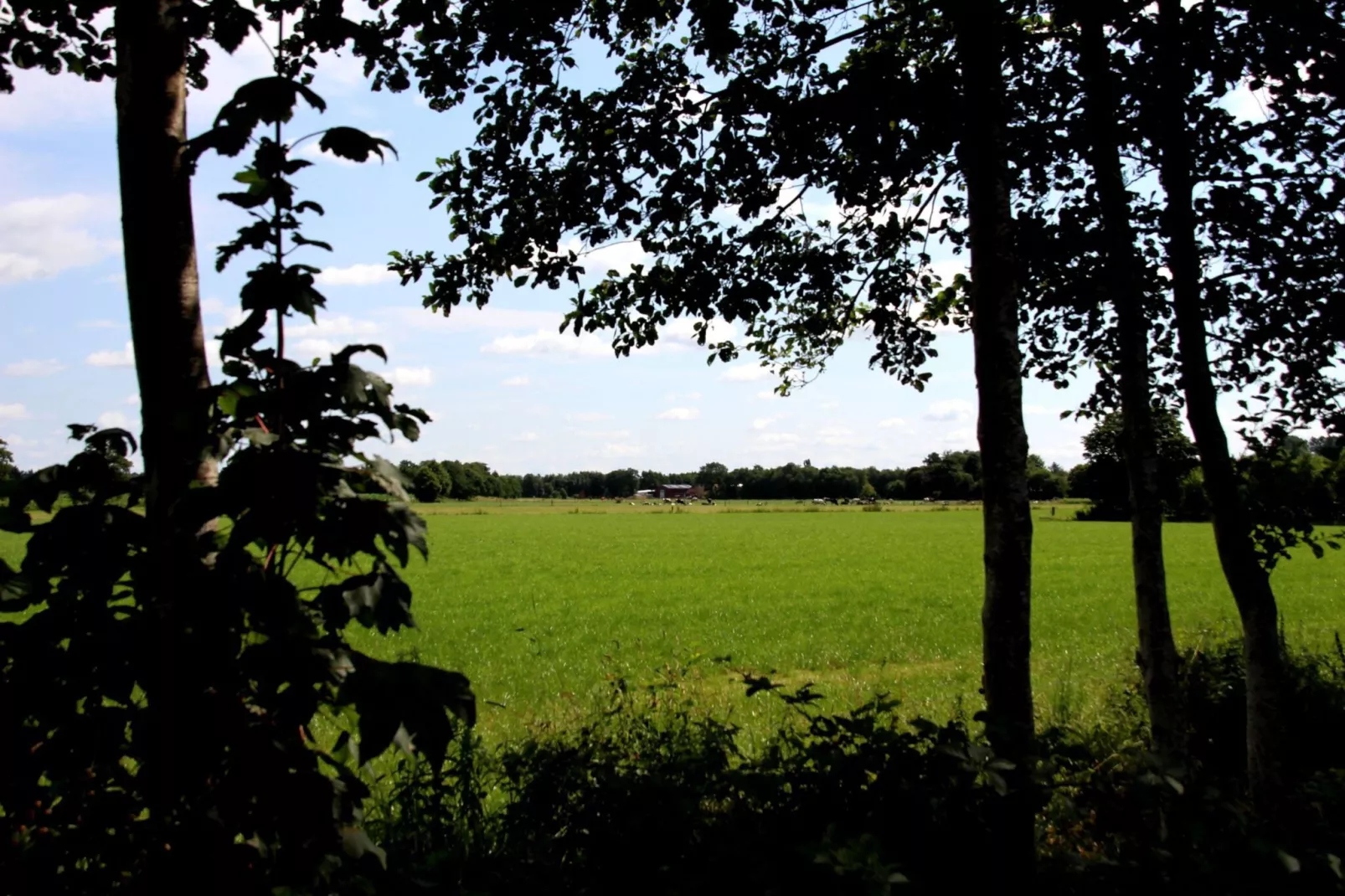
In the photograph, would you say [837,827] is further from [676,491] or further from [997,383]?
[676,491]

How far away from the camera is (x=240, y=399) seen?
1806 millimetres

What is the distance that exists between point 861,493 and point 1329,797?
161243mm

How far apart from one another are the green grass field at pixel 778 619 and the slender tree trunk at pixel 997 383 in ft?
4.90

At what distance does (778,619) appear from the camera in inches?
771

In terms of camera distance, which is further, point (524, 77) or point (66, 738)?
point (524, 77)

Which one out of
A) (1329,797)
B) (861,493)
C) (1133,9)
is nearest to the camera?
(1329,797)

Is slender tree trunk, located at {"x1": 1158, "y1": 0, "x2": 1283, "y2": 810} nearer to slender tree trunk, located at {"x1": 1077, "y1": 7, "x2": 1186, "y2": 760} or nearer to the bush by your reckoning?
slender tree trunk, located at {"x1": 1077, "y1": 7, "x2": 1186, "y2": 760}

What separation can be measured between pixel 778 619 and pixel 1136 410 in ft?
49.0

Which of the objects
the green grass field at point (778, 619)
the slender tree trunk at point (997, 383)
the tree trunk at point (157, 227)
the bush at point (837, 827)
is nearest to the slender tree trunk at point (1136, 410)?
the bush at point (837, 827)

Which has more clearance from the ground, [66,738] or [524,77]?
[524,77]

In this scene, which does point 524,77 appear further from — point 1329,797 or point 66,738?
point 1329,797

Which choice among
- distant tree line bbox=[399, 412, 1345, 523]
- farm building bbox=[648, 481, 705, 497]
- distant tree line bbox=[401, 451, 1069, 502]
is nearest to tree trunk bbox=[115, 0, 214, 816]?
distant tree line bbox=[399, 412, 1345, 523]

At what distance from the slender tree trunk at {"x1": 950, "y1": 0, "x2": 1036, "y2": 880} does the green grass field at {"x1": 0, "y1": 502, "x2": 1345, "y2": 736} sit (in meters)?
1.49

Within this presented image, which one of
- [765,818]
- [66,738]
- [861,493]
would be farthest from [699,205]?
[861,493]
